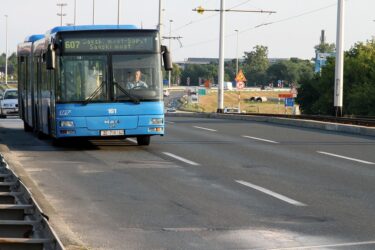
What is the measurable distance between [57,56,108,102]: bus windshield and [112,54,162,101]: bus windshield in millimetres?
286

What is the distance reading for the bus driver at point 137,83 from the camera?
19547 millimetres

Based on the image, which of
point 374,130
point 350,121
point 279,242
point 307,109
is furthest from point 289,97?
point 279,242

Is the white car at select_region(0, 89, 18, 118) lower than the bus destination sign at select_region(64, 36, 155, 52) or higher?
lower

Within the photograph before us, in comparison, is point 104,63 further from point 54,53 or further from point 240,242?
point 240,242

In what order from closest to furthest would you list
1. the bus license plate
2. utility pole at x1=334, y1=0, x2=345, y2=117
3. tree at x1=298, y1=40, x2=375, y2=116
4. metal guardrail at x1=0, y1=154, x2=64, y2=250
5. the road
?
metal guardrail at x1=0, y1=154, x2=64, y2=250 < the road < the bus license plate < utility pole at x1=334, y1=0, x2=345, y2=117 < tree at x1=298, y1=40, x2=375, y2=116

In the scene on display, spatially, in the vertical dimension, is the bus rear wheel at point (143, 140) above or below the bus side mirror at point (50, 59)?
below

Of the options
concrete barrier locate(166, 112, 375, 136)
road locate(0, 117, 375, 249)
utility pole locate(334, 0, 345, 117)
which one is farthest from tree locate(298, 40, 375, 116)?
road locate(0, 117, 375, 249)

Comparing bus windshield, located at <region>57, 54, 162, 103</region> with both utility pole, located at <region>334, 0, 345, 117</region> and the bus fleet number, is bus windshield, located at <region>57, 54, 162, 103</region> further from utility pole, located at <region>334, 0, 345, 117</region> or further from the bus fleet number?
utility pole, located at <region>334, 0, 345, 117</region>

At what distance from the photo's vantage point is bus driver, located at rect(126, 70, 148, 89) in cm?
1955

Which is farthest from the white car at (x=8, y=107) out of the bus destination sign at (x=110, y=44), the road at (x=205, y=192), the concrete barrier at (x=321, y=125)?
the bus destination sign at (x=110, y=44)

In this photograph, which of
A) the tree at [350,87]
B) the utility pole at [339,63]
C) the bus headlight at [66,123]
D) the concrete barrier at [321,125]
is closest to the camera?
the bus headlight at [66,123]

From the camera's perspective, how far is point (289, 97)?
7981cm

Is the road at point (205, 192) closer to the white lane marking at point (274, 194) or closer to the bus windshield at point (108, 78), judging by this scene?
the white lane marking at point (274, 194)

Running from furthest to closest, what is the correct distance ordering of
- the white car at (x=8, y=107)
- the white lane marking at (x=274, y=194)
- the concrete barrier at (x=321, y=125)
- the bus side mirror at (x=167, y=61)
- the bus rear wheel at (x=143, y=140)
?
the white car at (x=8, y=107)
the concrete barrier at (x=321, y=125)
the bus rear wheel at (x=143, y=140)
the bus side mirror at (x=167, y=61)
the white lane marking at (x=274, y=194)
